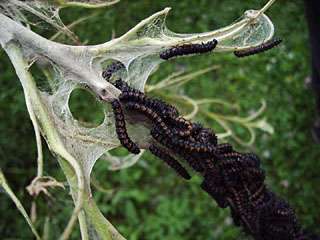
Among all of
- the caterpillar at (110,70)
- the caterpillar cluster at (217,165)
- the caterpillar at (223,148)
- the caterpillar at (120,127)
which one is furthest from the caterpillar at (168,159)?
the caterpillar at (110,70)

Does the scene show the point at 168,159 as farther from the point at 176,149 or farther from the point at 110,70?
the point at 110,70

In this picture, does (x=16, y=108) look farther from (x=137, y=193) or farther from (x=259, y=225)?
(x=259, y=225)

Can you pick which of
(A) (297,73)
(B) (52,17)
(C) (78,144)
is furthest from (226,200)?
(A) (297,73)

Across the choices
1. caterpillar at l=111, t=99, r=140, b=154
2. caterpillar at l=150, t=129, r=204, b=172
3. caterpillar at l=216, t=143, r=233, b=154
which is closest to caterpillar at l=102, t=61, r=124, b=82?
caterpillar at l=111, t=99, r=140, b=154

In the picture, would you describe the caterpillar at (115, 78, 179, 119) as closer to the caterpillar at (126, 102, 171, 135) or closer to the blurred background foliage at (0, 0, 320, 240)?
the caterpillar at (126, 102, 171, 135)

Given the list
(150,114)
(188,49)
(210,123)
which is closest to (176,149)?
(150,114)

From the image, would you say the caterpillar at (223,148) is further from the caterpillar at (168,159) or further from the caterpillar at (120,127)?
the caterpillar at (120,127)
